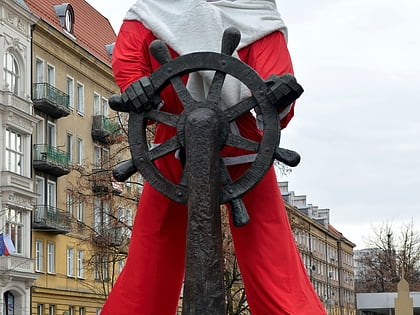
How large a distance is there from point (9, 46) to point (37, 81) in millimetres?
2927

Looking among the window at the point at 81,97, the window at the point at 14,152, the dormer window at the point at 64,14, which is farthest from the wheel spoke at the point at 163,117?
the window at the point at 81,97

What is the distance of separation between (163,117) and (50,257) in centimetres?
3522

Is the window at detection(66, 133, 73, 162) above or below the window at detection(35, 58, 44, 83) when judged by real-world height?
below

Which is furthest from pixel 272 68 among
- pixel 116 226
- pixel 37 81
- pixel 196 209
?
pixel 37 81

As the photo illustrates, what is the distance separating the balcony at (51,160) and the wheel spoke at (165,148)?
3367 cm

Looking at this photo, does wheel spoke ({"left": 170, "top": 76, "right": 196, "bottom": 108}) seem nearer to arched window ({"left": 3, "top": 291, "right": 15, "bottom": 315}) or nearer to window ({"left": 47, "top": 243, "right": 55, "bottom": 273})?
arched window ({"left": 3, "top": 291, "right": 15, "bottom": 315})

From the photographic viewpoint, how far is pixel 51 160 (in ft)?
126

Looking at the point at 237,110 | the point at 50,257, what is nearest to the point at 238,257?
the point at 237,110

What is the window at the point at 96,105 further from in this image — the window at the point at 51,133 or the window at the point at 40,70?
the window at the point at 40,70

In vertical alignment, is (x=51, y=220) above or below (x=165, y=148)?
above

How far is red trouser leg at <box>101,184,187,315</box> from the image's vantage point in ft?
16.0

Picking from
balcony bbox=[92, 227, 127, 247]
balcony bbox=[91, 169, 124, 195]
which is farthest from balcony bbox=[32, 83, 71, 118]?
balcony bbox=[92, 227, 127, 247]

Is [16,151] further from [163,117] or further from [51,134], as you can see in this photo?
[163,117]

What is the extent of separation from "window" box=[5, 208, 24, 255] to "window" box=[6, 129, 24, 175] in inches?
59.9
